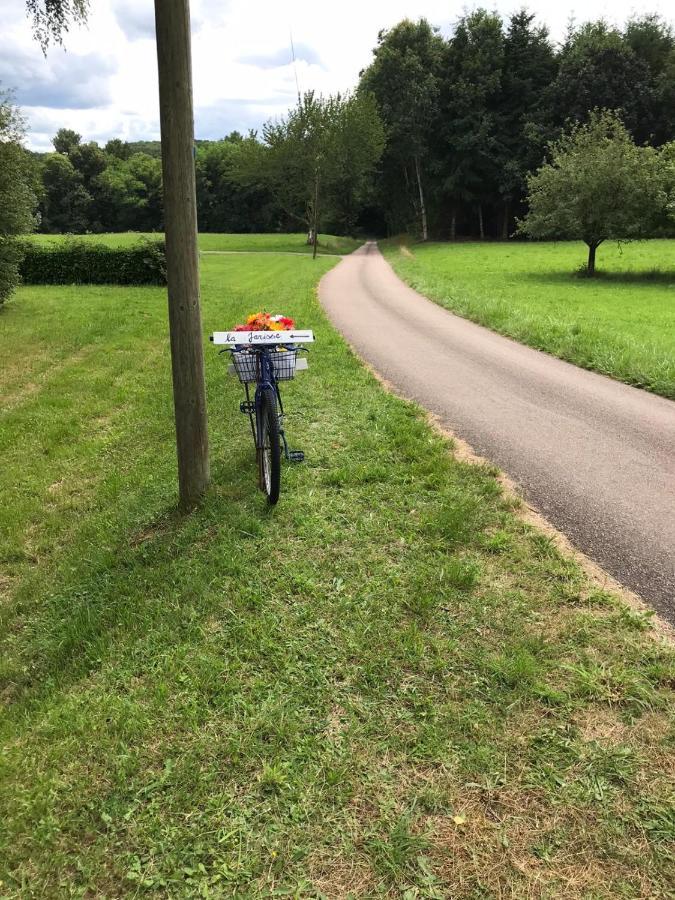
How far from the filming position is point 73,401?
8695mm

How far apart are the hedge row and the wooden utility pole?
19887 millimetres

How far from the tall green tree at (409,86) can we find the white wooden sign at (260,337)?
51.3 m

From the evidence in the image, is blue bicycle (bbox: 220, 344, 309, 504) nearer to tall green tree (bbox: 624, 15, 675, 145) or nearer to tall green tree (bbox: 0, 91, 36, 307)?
tall green tree (bbox: 0, 91, 36, 307)

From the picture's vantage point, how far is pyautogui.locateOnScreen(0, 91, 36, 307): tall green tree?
17.2 metres

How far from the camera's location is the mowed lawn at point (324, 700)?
7.02 ft

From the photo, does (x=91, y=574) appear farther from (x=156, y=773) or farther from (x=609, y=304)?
(x=609, y=304)

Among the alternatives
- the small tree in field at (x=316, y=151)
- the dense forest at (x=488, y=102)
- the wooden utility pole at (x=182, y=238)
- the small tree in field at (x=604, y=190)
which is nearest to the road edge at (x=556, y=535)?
the wooden utility pole at (x=182, y=238)

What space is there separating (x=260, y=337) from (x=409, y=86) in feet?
175

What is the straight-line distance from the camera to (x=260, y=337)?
4785mm

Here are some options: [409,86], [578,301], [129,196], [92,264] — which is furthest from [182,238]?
[129,196]

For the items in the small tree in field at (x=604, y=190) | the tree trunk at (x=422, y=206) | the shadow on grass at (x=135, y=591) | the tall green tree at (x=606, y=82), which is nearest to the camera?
the shadow on grass at (x=135, y=591)

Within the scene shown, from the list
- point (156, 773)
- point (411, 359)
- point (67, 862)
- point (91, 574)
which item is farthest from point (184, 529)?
point (411, 359)

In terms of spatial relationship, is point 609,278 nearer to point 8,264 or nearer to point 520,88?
point 8,264

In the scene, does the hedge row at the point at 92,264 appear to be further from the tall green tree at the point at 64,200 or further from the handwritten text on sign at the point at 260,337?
the tall green tree at the point at 64,200
